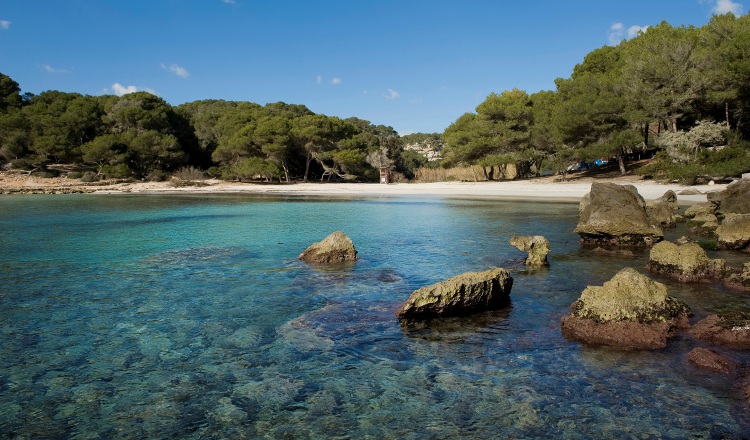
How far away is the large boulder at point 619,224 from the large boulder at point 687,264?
3357 mm

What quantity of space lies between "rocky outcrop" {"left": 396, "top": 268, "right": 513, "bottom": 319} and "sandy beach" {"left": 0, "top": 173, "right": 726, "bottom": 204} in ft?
85.1

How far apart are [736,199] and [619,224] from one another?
25.7 ft

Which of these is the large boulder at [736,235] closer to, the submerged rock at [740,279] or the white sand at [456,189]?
the submerged rock at [740,279]

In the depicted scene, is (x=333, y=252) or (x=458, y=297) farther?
(x=333, y=252)

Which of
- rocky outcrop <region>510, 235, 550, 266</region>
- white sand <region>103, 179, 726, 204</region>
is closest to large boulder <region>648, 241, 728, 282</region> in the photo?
rocky outcrop <region>510, 235, 550, 266</region>

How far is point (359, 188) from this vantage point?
48.1 metres

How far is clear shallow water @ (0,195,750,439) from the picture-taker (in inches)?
173

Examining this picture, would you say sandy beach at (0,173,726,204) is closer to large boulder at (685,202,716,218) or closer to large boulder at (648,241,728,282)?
large boulder at (685,202,716,218)

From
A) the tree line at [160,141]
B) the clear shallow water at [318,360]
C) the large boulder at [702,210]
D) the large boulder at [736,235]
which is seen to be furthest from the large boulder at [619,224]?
the tree line at [160,141]

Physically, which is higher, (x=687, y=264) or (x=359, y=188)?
(x=359, y=188)

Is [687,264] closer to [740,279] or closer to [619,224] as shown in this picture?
[740,279]

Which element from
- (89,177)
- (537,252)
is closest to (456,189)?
(537,252)

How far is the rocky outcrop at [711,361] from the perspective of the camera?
209 inches

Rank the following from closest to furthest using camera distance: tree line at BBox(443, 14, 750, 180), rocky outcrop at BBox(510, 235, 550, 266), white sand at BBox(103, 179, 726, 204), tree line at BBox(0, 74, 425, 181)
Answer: rocky outcrop at BBox(510, 235, 550, 266) → tree line at BBox(443, 14, 750, 180) → white sand at BBox(103, 179, 726, 204) → tree line at BBox(0, 74, 425, 181)
